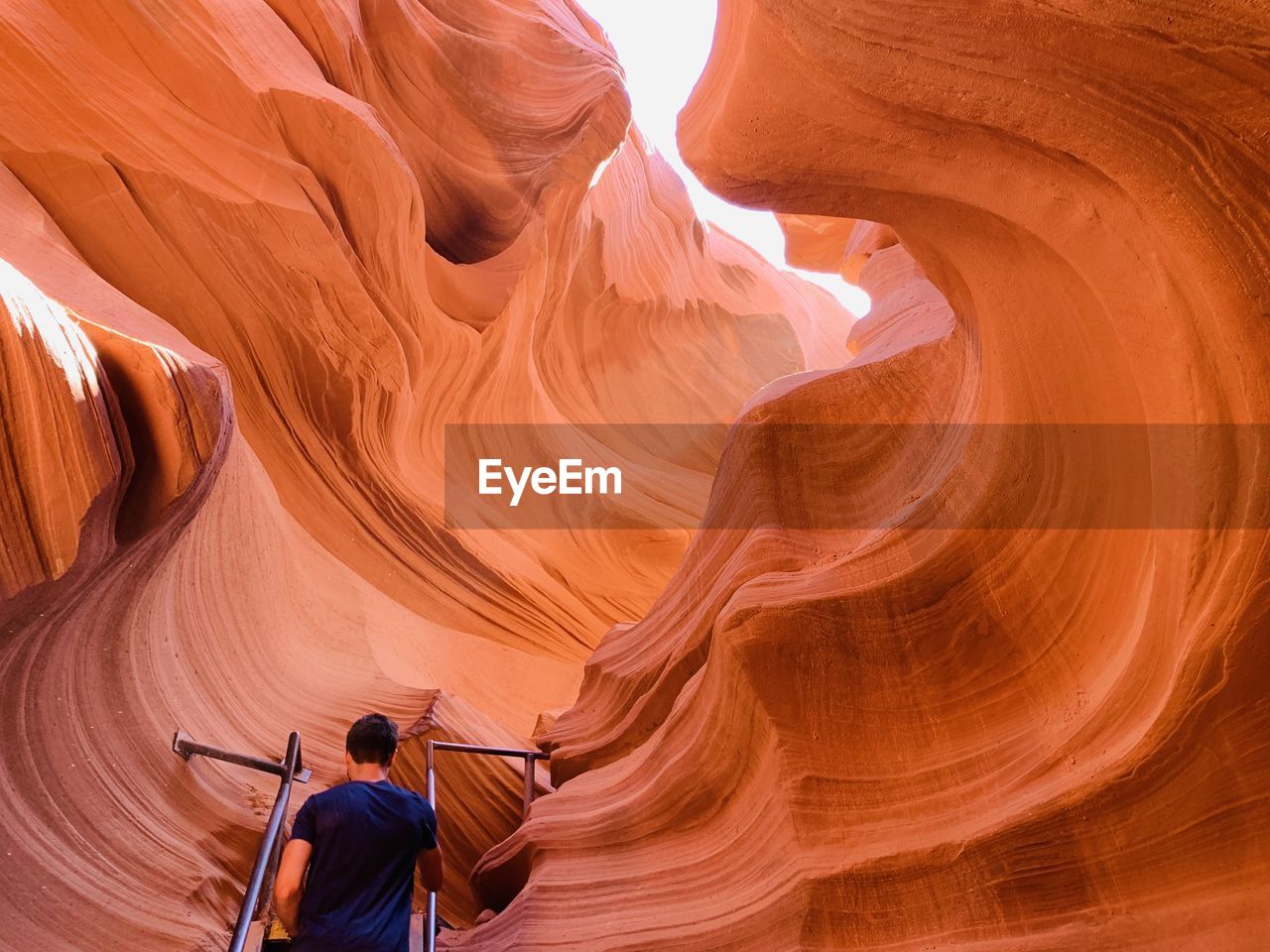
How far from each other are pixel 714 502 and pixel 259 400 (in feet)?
10.7

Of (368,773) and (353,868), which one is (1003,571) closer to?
(368,773)

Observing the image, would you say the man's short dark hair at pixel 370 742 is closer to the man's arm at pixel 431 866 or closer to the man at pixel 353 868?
the man at pixel 353 868

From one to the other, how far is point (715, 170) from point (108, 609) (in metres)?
3.18

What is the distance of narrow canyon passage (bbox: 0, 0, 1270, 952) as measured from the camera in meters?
2.74

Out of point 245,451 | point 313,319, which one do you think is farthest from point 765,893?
point 313,319

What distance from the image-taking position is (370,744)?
311 centimetres

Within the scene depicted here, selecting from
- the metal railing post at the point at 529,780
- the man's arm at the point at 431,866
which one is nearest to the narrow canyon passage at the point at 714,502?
the metal railing post at the point at 529,780

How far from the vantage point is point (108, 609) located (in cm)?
458

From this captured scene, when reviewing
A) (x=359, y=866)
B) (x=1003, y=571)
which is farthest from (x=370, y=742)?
(x=1003, y=571)

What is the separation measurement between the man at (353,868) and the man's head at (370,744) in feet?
0.04

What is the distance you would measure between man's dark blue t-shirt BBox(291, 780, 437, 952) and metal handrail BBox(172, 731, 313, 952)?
12.1 inches

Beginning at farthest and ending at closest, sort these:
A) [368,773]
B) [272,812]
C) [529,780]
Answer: [529,780], [272,812], [368,773]

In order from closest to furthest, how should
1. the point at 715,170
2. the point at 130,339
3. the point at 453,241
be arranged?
the point at 715,170
the point at 130,339
the point at 453,241

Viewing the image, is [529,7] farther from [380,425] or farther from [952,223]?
[952,223]
